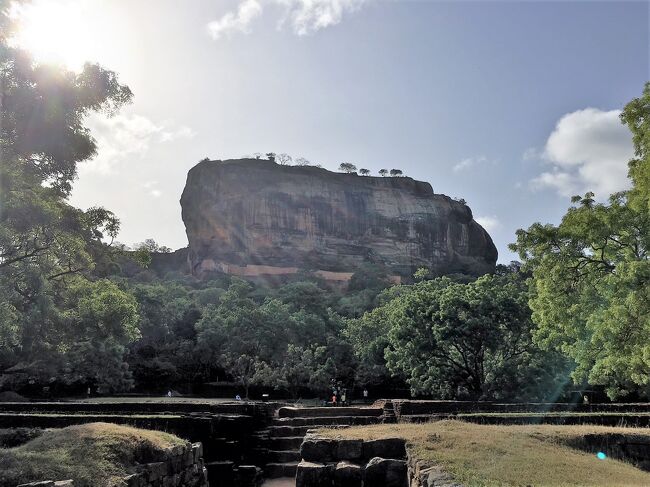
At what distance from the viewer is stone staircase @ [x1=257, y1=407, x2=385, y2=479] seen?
13859mm

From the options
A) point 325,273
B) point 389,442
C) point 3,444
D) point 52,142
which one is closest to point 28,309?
point 52,142

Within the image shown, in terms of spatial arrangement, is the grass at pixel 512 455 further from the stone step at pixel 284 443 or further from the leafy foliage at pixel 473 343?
the leafy foliage at pixel 473 343

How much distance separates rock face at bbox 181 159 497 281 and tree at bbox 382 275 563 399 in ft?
197

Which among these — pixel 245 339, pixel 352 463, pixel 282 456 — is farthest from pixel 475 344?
pixel 245 339

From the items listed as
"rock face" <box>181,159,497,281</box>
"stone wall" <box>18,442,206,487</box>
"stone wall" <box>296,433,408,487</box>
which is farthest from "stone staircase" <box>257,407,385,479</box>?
"rock face" <box>181,159,497,281</box>

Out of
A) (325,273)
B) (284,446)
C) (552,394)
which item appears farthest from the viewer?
(325,273)

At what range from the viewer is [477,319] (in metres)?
22.1

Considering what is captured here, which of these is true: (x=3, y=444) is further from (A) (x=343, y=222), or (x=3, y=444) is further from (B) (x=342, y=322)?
(A) (x=343, y=222)

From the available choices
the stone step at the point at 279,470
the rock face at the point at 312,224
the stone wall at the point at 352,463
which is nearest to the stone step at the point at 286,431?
the stone step at the point at 279,470

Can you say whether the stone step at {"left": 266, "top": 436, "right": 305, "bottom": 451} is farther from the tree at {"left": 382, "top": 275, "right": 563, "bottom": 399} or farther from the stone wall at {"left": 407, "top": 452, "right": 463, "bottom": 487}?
the tree at {"left": 382, "top": 275, "right": 563, "bottom": 399}

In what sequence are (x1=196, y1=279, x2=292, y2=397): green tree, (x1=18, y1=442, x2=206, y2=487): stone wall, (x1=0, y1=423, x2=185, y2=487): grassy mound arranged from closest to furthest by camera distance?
(x1=0, y1=423, x2=185, y2=487): grassy mound, (x1=18, y1=442, x2=206, y2=487): stone wall, (x1=196, y1=279, x2=292, y2=397): green tree

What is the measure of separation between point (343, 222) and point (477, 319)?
68371 millimetres

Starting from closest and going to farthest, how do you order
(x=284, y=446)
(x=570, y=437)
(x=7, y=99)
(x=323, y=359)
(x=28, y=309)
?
(x=570, y=437), (x=7, y=99), (x=284, y=446), (x=28, y=309), (x=323, y=359)

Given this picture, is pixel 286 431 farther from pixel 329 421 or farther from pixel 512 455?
pixel 512 455
